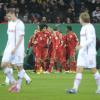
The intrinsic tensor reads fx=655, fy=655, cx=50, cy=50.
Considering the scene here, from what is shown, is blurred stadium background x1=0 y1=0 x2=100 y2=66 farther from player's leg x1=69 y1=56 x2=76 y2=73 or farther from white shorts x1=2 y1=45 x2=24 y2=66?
white shorts x1=2 y1=45 x2=24 y2=66

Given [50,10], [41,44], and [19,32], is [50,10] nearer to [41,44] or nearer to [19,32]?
[41,44]

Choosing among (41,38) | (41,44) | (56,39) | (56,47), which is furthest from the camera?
(56,47)

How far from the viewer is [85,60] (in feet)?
64.6

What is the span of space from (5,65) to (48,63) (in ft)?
44.0

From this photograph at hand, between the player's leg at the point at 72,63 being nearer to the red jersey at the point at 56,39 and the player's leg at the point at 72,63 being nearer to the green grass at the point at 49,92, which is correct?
the red jersey at the point at 56,39

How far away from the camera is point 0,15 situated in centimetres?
3856

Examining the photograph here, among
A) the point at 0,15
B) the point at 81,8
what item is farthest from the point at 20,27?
the point at 81,8

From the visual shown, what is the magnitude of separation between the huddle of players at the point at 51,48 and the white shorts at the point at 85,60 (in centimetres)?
1282

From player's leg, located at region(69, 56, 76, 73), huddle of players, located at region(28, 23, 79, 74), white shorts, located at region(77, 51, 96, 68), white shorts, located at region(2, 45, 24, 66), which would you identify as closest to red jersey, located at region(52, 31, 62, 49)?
huddle of players, located at region(28, 23, 79, 74)

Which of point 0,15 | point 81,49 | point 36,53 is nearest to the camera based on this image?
point 81,49

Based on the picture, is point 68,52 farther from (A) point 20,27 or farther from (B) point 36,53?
(A) point 20,27

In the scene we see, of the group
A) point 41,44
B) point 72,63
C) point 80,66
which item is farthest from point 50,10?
point 80,66

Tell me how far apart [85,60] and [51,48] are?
44.5ft

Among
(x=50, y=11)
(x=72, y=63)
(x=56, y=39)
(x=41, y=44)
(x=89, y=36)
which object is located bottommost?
(x=72, y=63)
